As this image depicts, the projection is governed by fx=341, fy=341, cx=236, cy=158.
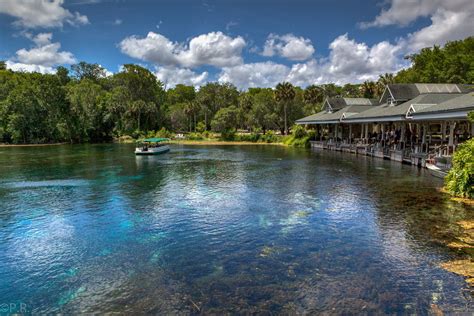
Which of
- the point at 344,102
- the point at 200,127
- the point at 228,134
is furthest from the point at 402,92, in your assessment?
the point at 200,127

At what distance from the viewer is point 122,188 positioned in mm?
22000

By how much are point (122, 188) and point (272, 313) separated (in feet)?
55.4

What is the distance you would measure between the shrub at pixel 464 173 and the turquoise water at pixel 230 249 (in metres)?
0.87

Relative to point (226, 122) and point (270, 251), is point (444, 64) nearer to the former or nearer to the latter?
point (226, 122)

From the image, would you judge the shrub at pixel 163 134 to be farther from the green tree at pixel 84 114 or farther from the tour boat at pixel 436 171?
the tour boat at pixel 436 171

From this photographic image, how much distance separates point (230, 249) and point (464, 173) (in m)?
13.5

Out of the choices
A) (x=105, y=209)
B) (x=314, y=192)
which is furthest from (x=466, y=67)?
(x=105, y=209)

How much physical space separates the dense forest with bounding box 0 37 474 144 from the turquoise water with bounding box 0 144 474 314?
5418 centimetres

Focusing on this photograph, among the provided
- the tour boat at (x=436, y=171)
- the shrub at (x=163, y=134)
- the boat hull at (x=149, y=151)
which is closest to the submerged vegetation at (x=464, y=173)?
the tour boat at (x=436, y=171)

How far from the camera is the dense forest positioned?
6975cm

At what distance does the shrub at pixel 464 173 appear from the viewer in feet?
55.4

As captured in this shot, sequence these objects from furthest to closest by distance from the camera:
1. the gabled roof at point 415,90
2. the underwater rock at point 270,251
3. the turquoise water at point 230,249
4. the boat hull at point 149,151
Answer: the boat hull at point 149,151 → the gabled roof at point 415,90 → the underwater rock at point 270,251 → the turquoise water at point 230,249

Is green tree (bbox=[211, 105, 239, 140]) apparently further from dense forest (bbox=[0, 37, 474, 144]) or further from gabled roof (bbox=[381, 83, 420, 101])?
gabled roof (bbox=[381, 83, 420, 101])

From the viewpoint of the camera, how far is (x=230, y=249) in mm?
11070
